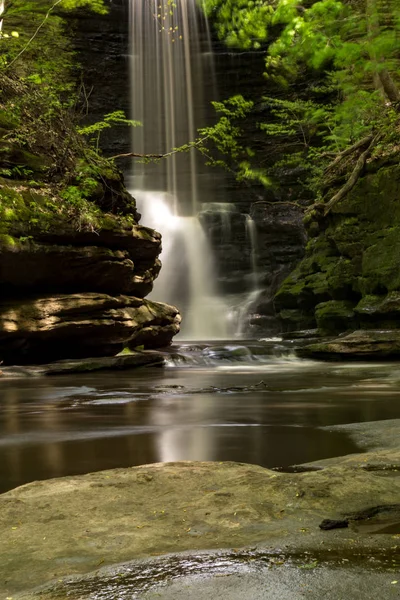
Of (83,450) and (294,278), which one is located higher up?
(294,278)

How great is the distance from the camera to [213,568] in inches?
72.1

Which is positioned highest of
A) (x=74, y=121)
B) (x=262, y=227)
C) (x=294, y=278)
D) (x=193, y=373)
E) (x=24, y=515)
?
(x=74, y=121)

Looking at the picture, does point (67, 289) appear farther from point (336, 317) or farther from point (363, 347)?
point (336, 317)

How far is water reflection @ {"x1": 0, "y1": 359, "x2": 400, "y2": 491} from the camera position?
3.96 m

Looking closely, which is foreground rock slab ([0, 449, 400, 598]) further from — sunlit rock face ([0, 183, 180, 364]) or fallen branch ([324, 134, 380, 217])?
fallen branch ([324, 134, 380, 217])

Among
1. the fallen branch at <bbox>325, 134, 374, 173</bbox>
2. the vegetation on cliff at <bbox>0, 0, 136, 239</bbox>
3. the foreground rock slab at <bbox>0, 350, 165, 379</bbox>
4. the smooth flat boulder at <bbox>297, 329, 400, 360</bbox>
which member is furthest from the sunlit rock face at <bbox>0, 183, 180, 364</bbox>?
the fallen branch at <bbox>325, 134, 374, 173</bbox>

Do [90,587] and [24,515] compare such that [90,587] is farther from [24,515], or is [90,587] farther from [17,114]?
[17,114]

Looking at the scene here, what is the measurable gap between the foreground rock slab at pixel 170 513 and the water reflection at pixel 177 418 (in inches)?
27.9

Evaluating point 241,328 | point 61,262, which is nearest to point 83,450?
point 61,262

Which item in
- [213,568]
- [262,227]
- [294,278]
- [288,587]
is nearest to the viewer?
[288,587]

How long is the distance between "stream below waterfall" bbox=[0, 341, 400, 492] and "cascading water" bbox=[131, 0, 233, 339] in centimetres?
1602

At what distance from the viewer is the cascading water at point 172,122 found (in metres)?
26.6

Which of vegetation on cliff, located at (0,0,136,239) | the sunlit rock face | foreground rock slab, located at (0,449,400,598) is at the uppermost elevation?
vegetation on cliff, located at (0,0,136,239)

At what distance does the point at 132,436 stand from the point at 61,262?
824 centimetres
